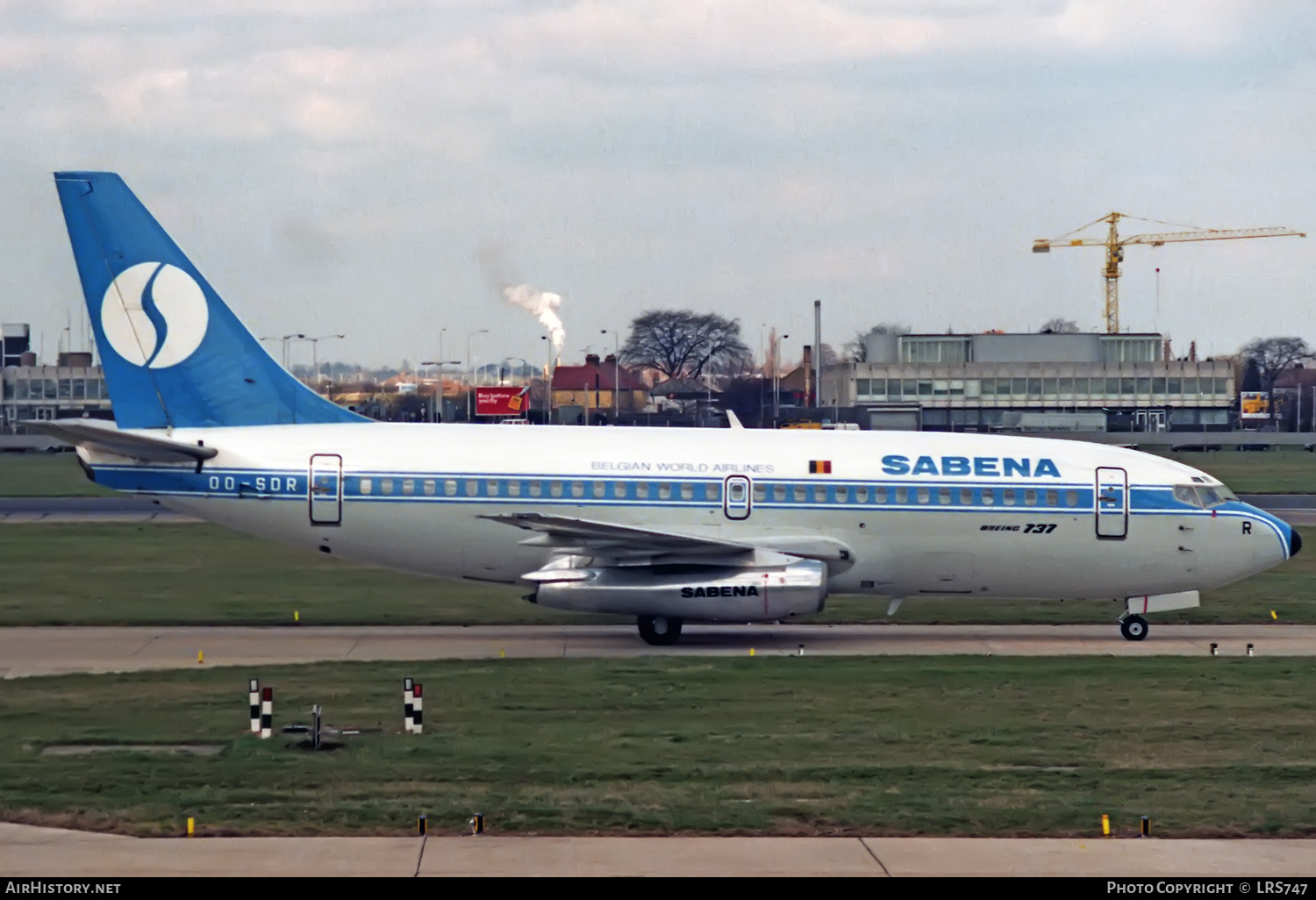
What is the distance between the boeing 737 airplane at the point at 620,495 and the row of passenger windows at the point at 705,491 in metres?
0.03

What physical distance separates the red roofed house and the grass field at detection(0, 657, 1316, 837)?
116681mm

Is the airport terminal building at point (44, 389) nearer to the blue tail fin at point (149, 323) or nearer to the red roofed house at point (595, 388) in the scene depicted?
the red roofed house at point (595, 388)

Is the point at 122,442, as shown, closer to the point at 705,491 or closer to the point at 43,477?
the point at 705,491

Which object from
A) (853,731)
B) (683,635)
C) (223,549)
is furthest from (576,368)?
(853,731)

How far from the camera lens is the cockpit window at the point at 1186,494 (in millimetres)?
30000

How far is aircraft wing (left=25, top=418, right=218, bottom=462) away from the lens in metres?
27.7

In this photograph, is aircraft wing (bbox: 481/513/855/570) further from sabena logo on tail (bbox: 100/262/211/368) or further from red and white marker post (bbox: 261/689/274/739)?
red and white marker post (bbox: 261/689/274/739)

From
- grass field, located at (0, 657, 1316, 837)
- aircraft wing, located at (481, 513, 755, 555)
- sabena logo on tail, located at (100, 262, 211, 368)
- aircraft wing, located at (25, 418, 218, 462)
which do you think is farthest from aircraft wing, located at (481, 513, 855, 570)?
sabena logo on tail, located at (100, 262, 211, 368)

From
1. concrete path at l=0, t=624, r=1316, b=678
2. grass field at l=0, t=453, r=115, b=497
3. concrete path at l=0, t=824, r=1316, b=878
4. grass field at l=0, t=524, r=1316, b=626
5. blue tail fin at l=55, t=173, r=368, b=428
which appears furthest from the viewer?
grass field at l=0, t=453, r=115, b=497

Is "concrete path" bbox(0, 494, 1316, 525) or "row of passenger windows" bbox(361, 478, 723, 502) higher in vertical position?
Result: "row of passenger windows" bbox(361, 478, 723, 502)

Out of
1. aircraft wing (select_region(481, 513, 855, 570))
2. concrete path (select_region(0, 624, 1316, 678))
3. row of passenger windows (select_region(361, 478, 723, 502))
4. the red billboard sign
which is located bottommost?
concrete path (select_region(0, 624, 1316, 678))

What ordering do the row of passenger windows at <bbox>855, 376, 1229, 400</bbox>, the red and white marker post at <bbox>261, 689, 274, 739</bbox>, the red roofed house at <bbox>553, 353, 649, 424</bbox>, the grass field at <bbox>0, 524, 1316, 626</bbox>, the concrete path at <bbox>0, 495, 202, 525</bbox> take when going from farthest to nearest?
the red roofed house at <bbox>553, 353, 649, 424</bbox> → the row of passenger windows at <bbox>855, 376, 1229, 400</bbox> → the concrete path at <bbox>0, 495, 202, 525</bbox> → the grass field at <bbox>0, 524, 1316, 626</bbox> → the red and white marker post at <bbox>261, 689, 274, 739</bbox>
